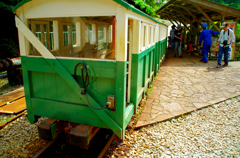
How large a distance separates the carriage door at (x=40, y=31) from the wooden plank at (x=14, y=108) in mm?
2404

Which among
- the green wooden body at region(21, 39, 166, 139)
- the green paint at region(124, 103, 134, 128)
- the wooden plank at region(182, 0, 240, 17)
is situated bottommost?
the green paint at region(124, 103, 134, 128)

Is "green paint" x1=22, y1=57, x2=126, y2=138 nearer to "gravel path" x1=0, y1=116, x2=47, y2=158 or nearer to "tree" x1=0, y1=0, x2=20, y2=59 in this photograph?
"gravel path" x1=0, y1=116, x2=47, y2=158

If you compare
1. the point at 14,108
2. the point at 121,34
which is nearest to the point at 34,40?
the point at 121,34

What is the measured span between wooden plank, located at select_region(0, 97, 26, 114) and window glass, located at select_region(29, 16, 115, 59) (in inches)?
95.5

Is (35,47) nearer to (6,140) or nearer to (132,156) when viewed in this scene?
(6,140)

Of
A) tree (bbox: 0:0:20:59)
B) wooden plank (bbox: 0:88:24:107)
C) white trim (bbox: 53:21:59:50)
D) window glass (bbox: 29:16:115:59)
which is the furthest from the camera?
tree (bbox: 0:0:20:59)

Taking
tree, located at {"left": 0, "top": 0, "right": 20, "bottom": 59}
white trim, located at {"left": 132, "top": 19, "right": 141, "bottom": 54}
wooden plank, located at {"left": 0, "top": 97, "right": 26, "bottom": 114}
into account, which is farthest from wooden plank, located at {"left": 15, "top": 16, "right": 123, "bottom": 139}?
tree, located at {"left": 0, "top": 0, "right": 20, "bottom": 59}

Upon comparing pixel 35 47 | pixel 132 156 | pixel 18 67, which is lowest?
pixel 132 156

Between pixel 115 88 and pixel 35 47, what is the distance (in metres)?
1.44

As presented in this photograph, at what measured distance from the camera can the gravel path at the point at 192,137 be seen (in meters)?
3.32

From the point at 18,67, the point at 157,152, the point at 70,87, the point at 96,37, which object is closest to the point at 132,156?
the point at 157,152

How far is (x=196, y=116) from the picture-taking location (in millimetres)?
4535

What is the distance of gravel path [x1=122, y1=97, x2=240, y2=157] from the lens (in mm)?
3316

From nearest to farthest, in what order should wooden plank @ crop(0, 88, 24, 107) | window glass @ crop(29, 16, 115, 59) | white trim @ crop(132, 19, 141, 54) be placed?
window glass @ crop(29, 16, 115, 59), white trim @ crop(132, 19, 141, 54), wooden plank @ crop(0, 88, 24, 107)
